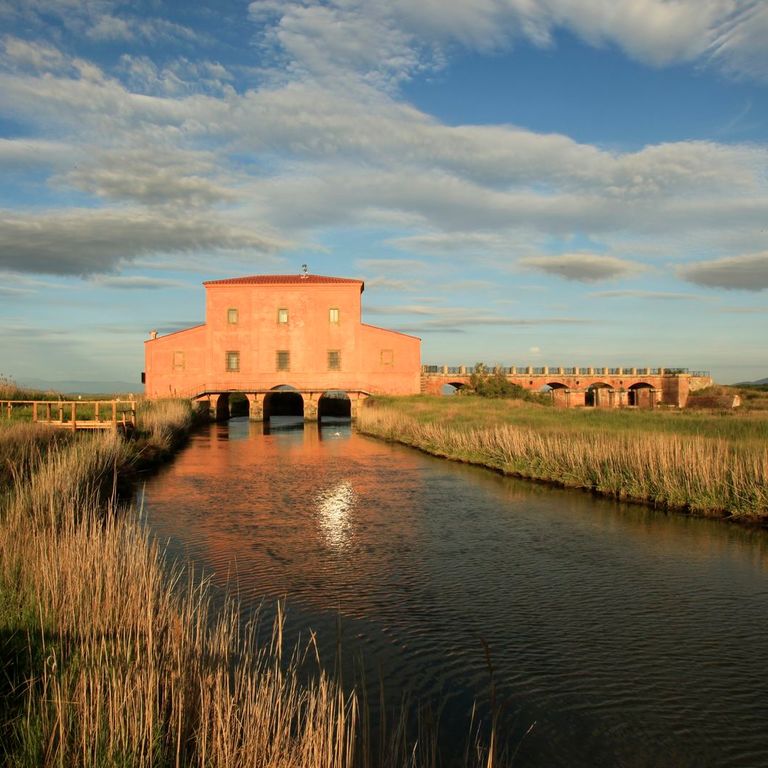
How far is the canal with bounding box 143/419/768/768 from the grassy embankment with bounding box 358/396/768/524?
740 millimetres

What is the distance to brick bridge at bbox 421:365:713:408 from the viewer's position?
5419 cm

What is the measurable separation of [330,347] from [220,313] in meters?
7.79

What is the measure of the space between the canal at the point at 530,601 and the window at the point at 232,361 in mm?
30972

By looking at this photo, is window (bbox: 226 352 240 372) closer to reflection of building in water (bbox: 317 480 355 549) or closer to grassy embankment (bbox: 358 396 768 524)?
grassy embankment (bbox: 358 396 768 524)

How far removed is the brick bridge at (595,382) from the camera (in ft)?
178

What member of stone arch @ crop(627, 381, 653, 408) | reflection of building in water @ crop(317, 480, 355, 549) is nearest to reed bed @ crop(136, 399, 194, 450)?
reflection of building in water @ crop(317, 480, 355, 549)

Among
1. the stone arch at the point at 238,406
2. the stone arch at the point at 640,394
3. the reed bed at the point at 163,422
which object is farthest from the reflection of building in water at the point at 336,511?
the stone arch at the point at 238,406

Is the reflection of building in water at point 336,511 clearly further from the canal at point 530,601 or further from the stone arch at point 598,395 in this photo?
the stone arch at point 598,395

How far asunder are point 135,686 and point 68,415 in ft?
82.6

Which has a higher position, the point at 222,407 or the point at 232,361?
the point at 232,361

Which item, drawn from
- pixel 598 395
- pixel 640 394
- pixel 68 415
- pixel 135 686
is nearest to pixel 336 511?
pixel 135 686

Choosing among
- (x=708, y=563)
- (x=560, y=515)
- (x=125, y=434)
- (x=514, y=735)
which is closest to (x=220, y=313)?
(x=125, y=434)

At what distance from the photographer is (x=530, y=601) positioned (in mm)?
8359

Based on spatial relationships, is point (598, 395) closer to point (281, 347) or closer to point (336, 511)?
point (281, 347)
